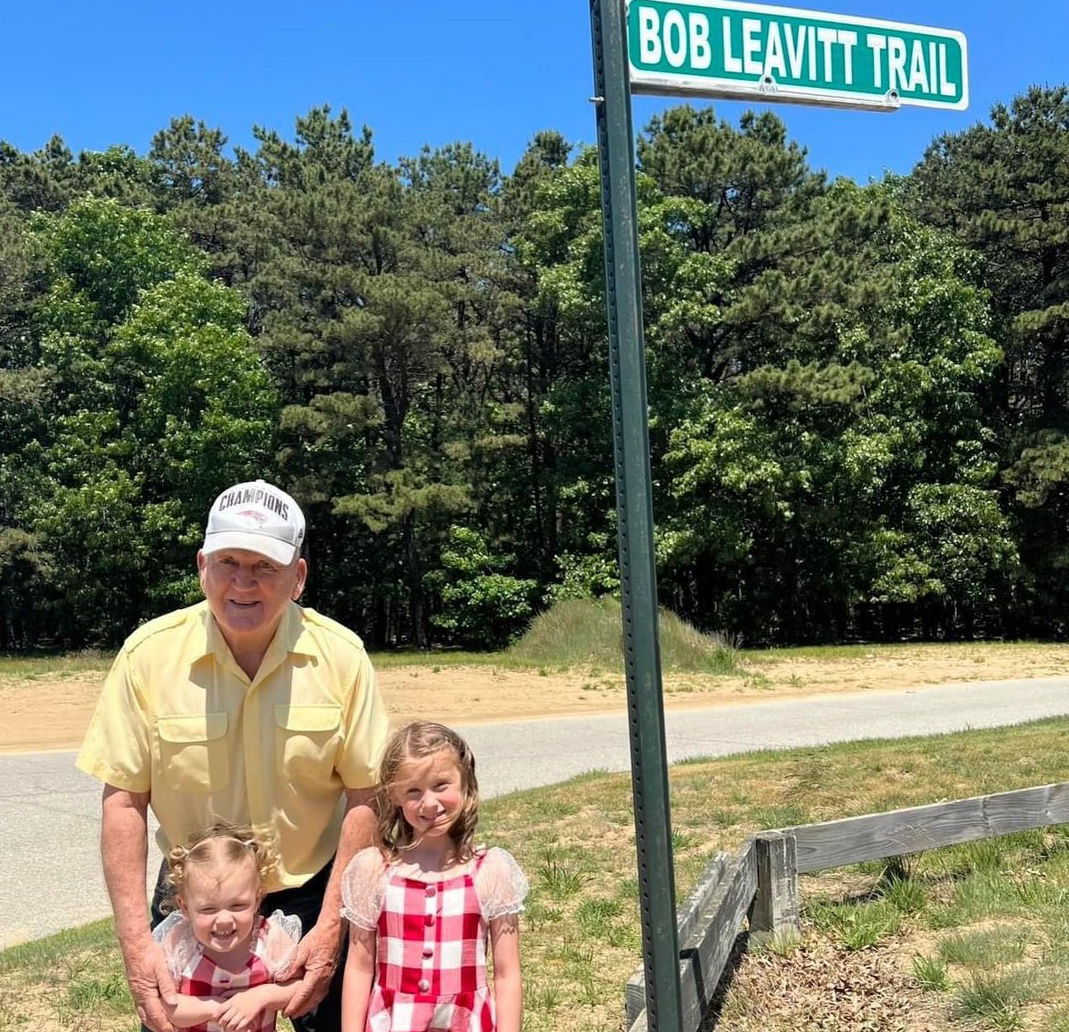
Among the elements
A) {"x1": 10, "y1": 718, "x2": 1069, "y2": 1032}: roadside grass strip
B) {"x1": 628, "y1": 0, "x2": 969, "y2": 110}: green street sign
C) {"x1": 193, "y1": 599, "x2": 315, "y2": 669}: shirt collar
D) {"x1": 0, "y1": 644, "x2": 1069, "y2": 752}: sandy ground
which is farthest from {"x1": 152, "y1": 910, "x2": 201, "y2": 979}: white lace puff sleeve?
{"x1": 0, "y1": 644, "x2": 1069, "y2": 752}: sandy ground

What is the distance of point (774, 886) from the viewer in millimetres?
4824

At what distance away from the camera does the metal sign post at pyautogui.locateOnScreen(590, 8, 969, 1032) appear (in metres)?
2.40

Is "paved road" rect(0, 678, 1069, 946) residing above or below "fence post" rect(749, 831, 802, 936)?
below

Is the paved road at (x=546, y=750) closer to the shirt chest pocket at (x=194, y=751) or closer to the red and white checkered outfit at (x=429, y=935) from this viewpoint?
the shirt chest pocket at (x=194, y=751)

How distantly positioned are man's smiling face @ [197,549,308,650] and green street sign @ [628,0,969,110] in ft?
4.51

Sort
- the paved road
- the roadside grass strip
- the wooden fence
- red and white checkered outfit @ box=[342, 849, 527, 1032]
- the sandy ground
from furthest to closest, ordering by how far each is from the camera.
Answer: the sandy ground
the paved road
the roadside grass strip
the wooden fence
red and white checkered outfit @ box=[342, 849, 527, 1032]

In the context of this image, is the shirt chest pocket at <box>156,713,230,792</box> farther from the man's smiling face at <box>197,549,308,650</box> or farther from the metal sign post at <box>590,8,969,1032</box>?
the metal sign post at <box>590,8,969,1032</box>

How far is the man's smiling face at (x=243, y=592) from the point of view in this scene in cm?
271

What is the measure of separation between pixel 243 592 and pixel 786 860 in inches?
118

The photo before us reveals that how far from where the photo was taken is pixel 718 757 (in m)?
10.7

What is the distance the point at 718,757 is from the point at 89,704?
10.1 m

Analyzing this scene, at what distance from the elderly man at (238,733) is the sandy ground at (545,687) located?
36.5 feet

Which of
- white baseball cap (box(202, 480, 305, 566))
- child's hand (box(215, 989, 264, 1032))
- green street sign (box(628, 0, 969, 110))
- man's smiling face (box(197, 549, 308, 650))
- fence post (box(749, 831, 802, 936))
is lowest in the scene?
fence post (box(749, 831, 802, 936))

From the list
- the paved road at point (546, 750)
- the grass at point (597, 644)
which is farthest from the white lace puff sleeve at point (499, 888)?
the grass at point (597, 644)
